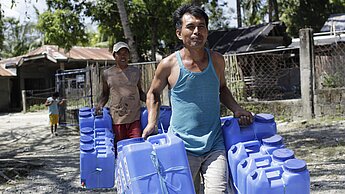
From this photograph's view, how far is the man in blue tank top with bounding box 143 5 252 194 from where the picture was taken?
8.65ft

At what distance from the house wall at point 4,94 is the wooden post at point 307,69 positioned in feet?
63.3

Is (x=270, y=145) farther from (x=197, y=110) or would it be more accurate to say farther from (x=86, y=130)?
(x=86, y=130)

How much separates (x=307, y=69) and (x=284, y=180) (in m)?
8.07

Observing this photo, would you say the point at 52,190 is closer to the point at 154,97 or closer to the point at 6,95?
the point at 154,97

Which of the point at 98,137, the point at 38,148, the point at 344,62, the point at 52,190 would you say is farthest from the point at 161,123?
the point at 344,62

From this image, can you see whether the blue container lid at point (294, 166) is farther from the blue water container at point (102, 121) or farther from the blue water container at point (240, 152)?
the blue water container at point (102, 121)

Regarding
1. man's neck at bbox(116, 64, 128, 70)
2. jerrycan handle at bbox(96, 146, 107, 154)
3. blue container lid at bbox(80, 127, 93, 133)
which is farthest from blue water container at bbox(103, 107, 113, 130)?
jerrycan handle at bbox(96, 146, 107, 154)

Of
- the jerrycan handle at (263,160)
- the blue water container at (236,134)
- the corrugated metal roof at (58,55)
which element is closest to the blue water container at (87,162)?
the blue water container at (236,134)

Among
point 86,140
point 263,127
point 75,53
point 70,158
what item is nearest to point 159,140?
point 263,127

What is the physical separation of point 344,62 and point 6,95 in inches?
796

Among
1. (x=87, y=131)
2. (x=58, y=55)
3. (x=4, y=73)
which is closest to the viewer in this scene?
(x=87, y=131)

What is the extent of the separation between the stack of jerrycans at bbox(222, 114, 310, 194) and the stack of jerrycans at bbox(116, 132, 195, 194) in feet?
1.12

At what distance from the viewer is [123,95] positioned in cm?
446

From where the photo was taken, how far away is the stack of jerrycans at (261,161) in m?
2.20
